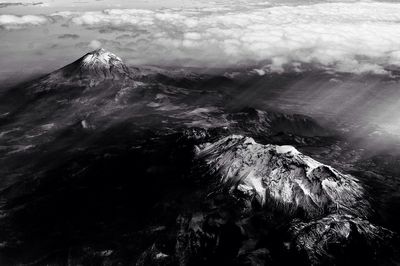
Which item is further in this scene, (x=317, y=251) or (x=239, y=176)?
(x=239, y=176)

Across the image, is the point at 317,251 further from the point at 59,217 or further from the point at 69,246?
the point at 59,217

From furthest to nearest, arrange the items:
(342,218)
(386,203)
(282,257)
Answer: (386,203)
(342,218)
(282,257)

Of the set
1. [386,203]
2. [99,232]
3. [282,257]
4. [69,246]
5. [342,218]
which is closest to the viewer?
[282,257]

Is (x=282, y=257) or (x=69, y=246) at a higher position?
(x=282, y=257)

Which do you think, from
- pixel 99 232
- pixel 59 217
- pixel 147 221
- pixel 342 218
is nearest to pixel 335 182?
pixel 342 218

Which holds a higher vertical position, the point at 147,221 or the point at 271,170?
the point at 271,170

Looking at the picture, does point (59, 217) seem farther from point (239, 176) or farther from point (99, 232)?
point (239, 176)

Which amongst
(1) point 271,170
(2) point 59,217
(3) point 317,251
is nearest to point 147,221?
(2) point 59,217

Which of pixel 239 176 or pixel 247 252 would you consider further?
pixel 239 176

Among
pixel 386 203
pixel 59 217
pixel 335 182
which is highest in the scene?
pixel 335 182
